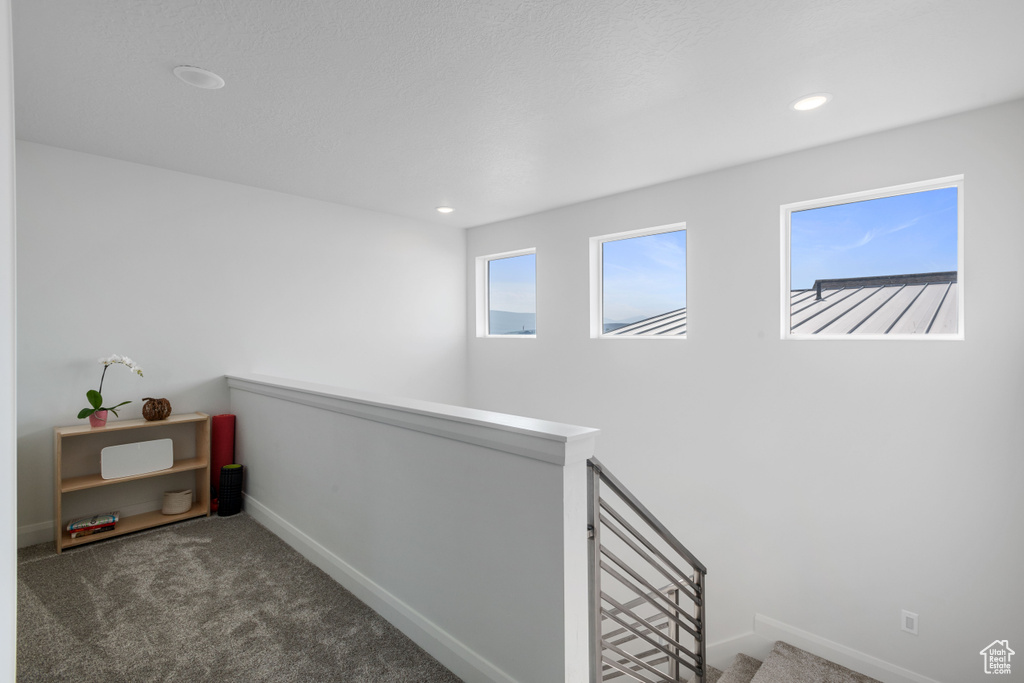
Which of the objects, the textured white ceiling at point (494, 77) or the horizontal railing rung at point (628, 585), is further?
the textured white ceiling at point (494, 77)

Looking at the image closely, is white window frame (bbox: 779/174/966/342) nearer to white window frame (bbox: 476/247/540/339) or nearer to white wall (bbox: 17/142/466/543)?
white window frame (bbox: 476/247/540/339)

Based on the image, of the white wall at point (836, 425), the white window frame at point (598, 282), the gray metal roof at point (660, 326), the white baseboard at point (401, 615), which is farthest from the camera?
the white window frame at point (598, 282)

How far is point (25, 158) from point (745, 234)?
4663 mm

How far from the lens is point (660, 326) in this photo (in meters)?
4.11

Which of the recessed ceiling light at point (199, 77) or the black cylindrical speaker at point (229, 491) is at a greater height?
the recessed ceiling light at point (199, 77)

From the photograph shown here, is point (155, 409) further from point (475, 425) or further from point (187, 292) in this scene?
point (475, 425)

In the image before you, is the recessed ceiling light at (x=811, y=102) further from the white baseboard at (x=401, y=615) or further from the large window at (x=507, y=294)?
the white baseboard at (x=401, y=615)

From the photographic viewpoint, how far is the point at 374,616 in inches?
90.4

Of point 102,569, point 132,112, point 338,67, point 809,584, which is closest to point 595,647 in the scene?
point 809,584

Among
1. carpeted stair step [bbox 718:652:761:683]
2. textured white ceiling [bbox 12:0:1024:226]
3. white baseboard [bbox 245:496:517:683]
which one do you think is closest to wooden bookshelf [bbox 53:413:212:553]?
white baseboard [bbox 245:496:517:683]

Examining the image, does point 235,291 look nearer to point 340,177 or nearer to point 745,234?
point 340,177

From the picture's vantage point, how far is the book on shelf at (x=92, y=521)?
3.05 m

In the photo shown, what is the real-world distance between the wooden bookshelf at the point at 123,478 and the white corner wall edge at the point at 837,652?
3912 mm

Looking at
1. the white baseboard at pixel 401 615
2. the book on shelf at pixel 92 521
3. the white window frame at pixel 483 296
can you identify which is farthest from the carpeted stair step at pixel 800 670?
the book on shelf at pixel 92 521
